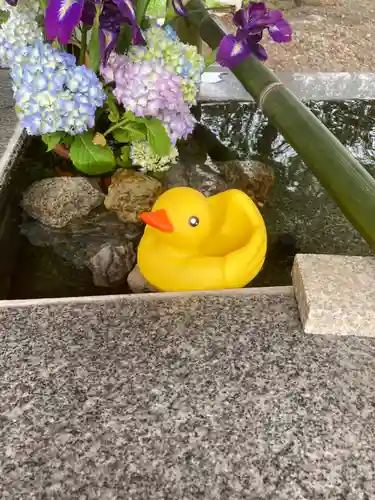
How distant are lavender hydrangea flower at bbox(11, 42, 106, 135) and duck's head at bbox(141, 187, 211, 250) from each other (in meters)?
0.23

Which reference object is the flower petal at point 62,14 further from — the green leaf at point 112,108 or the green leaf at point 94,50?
the green leaf at point 112,108

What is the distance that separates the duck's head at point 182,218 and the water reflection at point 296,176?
0.19m

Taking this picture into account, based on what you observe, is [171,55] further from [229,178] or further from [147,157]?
[229,178]

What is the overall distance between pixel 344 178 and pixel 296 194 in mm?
394

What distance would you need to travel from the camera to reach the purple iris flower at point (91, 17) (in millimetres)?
789

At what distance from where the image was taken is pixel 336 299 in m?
0.72

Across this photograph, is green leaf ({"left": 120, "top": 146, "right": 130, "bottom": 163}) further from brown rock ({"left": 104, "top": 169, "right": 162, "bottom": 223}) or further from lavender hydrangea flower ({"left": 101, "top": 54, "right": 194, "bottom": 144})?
lavender hydrangea flower ({"left": 101, "top": 54, "right": 194, "bottom": 144})

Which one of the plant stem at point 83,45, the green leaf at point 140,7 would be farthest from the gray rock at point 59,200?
the green leaf at point 140,7

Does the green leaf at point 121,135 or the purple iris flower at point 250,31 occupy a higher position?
the purple iris flower at point 250,31

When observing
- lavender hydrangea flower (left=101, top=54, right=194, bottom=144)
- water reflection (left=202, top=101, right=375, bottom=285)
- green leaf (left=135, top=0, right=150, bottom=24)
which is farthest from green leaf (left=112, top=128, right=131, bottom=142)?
water reflection (left=202, top=101, right=375, bottom=285)

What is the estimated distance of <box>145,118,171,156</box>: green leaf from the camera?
40.3 inches

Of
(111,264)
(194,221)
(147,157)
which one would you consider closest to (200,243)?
(194,221)

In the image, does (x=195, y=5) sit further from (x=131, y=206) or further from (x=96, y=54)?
(x=131, y=206)

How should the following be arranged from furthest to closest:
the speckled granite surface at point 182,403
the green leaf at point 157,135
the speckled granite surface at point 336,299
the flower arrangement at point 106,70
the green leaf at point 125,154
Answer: the green leaf at point 125,154
the green leaf at point 157,135
the flower arrangement at point 106,70
the speckled granite surface at point 336,299
the speckled granite surface at point 182,403
